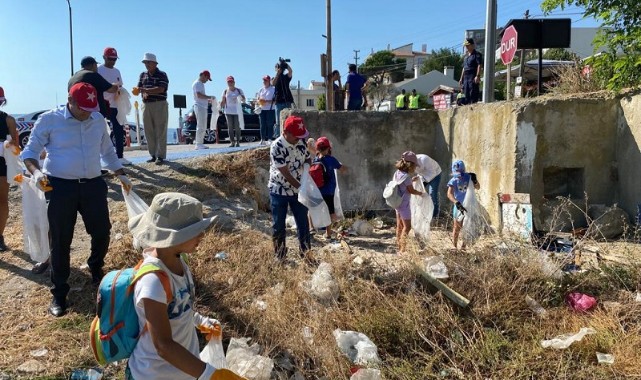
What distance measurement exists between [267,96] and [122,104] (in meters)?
3.56

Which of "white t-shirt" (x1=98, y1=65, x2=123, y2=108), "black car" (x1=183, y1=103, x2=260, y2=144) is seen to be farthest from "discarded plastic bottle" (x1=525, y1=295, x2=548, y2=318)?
"black car" (x1=183, y1=103, x2=260, y2=144)

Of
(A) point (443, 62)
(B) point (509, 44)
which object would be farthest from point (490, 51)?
(A) point (443, 62)

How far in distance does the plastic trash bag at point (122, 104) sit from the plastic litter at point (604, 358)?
20.0 ft

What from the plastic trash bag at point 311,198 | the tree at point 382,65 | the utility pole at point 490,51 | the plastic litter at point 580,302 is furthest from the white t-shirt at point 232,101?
the tree at point 382,65

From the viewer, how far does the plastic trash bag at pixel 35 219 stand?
378cm

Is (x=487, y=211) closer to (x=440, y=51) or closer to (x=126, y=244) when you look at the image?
(x=126, y=244)

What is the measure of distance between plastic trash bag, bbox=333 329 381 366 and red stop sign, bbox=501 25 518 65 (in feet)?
16.6

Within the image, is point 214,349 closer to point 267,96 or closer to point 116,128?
point 116,128

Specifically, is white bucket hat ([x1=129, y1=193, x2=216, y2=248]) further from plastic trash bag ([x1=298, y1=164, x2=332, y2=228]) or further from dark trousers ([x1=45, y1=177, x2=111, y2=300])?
plastic trash bag ([x1=298, y1=164, x2=332, y2=228])

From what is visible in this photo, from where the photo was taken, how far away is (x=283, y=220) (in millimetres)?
4445

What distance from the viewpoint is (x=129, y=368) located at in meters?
1.86

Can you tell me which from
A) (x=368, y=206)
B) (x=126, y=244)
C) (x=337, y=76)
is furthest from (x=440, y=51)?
(x=126, y=244)

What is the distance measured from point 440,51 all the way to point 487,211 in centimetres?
5479

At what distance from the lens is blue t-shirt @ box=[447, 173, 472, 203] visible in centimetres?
516
